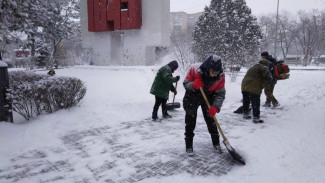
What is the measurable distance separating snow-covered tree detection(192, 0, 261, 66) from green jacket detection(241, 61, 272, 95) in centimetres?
1911

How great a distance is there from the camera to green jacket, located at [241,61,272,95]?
5.45 meters

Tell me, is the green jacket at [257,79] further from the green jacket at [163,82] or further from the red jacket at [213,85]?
the red jacket at [213,85]

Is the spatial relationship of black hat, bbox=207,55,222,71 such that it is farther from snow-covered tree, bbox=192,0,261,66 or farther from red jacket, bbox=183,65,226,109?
snow-covered tree, bbox=192,0,261,66

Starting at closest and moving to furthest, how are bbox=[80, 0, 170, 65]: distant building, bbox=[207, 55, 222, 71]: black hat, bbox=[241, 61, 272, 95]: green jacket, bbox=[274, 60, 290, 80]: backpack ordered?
1. bbox=[207, 55, 222, 71]: black hat
2. bbox=[241, 61, 272, 95]: green jacket
3. bbox=[274, 60, 290, 80]: backpack
4. bbox=[80, 0, 170, 65]: distant building

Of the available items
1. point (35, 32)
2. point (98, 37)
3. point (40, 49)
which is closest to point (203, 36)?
point (98, 37)

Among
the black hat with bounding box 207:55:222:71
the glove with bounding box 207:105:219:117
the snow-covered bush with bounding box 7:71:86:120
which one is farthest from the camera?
the snow-covered bush with bounding box 7:71:86:120

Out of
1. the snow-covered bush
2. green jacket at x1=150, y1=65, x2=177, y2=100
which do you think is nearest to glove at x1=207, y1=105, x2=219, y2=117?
green jacket at x1=150, y1=65, x2=177, y2=100

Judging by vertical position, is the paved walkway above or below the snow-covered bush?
below

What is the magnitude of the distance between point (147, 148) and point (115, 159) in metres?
0.64

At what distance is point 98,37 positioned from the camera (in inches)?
627

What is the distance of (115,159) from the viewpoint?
11.7 ft

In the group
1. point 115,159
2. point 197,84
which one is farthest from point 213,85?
point 115,159

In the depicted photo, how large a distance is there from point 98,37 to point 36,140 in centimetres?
1269

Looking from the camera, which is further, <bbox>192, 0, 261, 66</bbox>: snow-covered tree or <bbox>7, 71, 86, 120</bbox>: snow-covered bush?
<bbox>192, 0, 261, 66</bbox>: snow-covered tree
